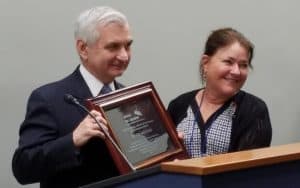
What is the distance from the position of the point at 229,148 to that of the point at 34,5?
100cm

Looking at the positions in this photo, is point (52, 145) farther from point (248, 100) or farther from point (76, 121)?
point (248, 100)

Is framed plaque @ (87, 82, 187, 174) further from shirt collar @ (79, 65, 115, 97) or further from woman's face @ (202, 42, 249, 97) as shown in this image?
woman's face @ (202, 42, 249, 97)

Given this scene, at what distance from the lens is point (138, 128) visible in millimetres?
1544

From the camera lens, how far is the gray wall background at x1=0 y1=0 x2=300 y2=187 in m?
2.27

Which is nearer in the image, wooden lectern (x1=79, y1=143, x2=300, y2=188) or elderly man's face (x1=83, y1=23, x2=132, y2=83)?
wooden lectern (x1=79, y1=143, x2=300, y2=188)

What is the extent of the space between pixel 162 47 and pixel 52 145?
115 centimetres

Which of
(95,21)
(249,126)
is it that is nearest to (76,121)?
(95,21)

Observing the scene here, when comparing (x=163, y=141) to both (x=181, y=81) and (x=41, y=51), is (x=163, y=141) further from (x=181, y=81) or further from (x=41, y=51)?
(x=181, y=81)

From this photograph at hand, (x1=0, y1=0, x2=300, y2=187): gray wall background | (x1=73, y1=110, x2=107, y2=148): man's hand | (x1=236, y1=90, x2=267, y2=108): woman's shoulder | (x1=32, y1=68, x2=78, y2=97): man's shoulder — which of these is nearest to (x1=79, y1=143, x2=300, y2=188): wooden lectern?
(x1=73, y1=110, x2=107, y2=148): man's hand

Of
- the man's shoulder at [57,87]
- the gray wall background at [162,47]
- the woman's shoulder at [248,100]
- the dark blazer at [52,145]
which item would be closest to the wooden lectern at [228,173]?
the dark blazer at [52,145]

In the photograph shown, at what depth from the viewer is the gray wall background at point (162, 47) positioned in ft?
7.46

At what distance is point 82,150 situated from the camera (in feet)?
5.15

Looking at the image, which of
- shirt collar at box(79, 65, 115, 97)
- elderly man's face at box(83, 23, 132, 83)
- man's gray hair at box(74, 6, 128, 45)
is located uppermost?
man's gray hair at box(74, 6, 128, 45)

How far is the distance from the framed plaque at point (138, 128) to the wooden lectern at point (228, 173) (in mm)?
344
